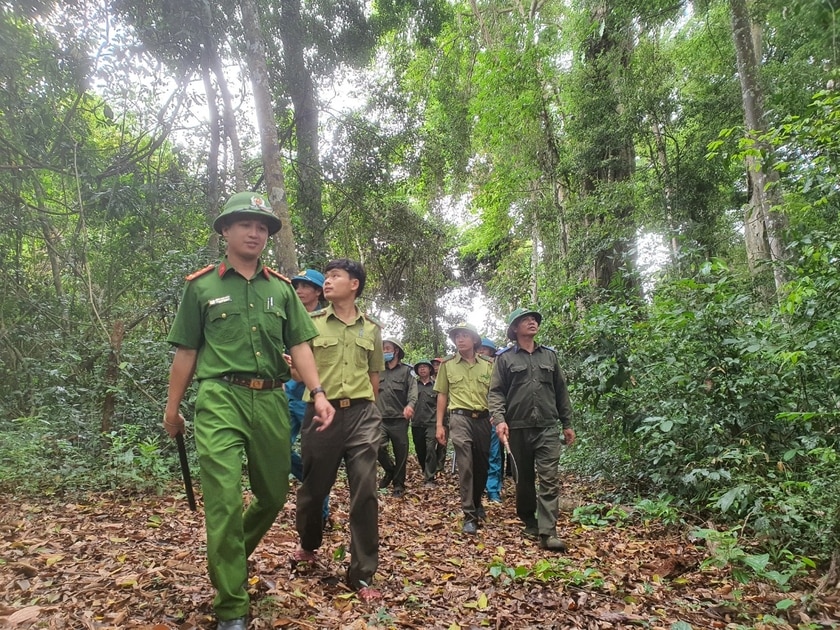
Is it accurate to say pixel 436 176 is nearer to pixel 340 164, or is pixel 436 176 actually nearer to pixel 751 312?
A: pixel 340 164

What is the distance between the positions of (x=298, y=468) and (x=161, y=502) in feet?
5.70

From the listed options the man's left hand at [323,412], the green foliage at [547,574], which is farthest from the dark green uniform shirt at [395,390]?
the man's left hand at [323,412]

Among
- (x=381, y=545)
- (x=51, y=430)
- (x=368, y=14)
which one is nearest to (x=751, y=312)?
(x=381, y=545)

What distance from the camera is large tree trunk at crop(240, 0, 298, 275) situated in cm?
745

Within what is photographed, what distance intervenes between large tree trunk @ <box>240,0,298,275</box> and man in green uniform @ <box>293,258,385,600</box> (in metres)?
3.44

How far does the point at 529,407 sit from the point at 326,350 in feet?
8.10

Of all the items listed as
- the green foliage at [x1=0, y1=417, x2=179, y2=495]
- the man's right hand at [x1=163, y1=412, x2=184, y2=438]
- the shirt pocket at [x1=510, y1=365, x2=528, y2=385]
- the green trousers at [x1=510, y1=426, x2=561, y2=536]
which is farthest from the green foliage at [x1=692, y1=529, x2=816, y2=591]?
the green foliage at [x1=0, y1=417, x2=179, y2=495]

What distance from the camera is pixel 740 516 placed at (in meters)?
5.06

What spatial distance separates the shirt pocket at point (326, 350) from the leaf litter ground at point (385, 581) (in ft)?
4.75

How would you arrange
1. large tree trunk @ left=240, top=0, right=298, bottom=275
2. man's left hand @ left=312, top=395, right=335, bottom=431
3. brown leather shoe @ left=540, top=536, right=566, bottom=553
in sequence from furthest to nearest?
large tree trunk @ left=240, top=0, right=298, bottom=275 → brown leather shoe @ left=540, top=536, right=566, bottom=553 → man's left hand @ left=312, top=395, right=335, bottom=431

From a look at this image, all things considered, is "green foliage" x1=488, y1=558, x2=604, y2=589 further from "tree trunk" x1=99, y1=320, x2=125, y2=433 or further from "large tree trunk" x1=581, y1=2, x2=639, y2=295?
"large tree trunk" x1=581, y1=2, x2=639, y2=295

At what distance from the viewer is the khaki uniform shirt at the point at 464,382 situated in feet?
21.4

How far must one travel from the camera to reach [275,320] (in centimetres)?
332

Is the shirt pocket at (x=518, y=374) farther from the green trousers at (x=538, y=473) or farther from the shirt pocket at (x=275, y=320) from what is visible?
the shirt pocket at (x=275, y=320)
